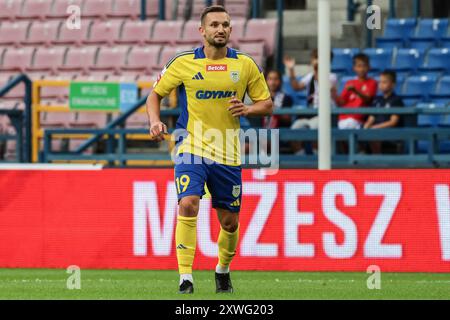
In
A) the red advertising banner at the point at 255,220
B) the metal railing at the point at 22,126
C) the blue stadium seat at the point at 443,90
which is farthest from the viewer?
the blue stadium seat at the point at 443,90

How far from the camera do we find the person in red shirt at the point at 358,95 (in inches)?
663

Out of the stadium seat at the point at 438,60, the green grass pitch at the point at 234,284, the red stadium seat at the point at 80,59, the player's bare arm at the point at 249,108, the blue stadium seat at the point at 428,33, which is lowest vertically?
the green grass pitch at the point at 234,284

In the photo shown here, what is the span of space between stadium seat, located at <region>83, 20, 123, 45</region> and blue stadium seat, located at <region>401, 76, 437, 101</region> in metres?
5.09

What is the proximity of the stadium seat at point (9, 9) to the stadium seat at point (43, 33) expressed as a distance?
718mm

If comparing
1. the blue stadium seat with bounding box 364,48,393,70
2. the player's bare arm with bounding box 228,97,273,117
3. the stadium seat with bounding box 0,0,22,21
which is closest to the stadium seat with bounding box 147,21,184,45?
the stadium seat with bounding box 0,0,22,21

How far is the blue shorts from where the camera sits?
10359 millimetres

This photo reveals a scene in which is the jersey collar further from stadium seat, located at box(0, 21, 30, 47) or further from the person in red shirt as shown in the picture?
stadium seat, located at box(0, 21, 30, 47)

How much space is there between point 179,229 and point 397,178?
382cm

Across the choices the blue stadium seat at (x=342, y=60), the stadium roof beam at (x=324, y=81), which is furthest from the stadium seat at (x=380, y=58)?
the stadium roof beam at (x=324, y=81)

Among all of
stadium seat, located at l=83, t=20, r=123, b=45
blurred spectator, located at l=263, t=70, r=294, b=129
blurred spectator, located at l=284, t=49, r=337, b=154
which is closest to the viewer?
blurred spectator, located at l=284, t=49, r=337, b=154

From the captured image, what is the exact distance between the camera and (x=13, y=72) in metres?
21.8

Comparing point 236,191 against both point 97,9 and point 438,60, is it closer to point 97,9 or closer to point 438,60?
point 438,60

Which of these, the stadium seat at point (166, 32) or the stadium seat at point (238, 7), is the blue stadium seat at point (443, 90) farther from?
the stadium seat at point (166, 32)
